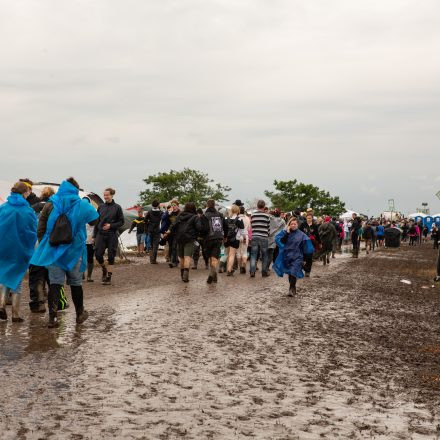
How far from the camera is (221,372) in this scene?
23.8ft

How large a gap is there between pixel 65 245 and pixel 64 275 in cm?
41

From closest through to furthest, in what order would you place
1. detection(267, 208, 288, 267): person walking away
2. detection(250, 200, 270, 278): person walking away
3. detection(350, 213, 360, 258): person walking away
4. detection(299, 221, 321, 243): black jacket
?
detection(250, 200, 270, 278): person walking away, detection(267, 208, 288, 267): person walking away, detection(299, 221, 321, 243): black jacket, detection(350, 213, 360, 258): person walking away

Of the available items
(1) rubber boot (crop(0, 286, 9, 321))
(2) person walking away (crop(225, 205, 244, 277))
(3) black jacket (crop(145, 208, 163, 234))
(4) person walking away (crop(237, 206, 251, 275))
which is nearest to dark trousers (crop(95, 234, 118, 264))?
(2) person walking away (crop(225, 205, 244, 277))

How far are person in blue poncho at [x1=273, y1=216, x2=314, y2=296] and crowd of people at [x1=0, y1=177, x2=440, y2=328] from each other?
0.02 m

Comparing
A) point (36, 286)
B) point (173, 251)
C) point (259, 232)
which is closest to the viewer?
point (36, 286)

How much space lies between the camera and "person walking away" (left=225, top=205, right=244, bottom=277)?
19.5 m

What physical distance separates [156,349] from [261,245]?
11.3 m

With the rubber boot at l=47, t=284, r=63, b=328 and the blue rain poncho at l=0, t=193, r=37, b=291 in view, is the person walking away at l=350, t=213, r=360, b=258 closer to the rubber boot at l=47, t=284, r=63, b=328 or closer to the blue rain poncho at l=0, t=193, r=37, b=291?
the blue rain poncho at l=0, t=193, r=37, b=291

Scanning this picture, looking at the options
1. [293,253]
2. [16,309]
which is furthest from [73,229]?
[293,253]

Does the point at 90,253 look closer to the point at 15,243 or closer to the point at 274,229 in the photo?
the point at 274,229

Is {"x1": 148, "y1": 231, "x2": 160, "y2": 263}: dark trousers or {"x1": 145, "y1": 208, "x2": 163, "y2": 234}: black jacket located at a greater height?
{"x1": 145, "y1": 208, "x2": 163, "y2": 234}: black jacket

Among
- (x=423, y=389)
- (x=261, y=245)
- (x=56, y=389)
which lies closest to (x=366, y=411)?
(x=423, y=389)

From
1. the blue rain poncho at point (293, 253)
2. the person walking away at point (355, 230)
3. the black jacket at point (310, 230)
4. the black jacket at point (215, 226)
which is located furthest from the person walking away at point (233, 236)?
the person walking away at point (355, 230)

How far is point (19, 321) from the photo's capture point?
32.9 ft
